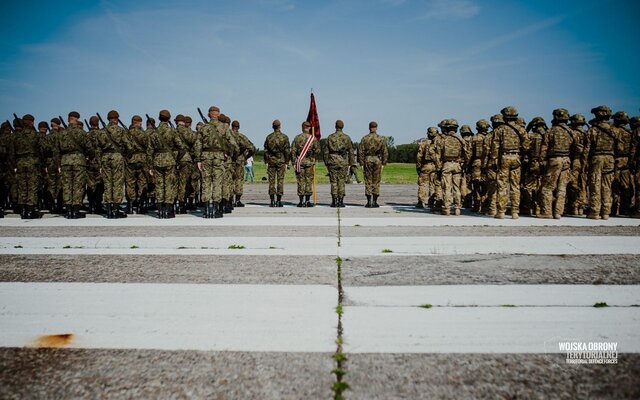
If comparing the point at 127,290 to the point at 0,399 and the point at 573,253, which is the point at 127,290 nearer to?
the point at 0,399

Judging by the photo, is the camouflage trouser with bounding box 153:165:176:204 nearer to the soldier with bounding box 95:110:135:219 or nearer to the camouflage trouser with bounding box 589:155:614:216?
the soldier with bounding box 95:110:135:219

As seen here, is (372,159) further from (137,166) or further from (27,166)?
(27,166)

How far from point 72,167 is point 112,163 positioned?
0.99 m

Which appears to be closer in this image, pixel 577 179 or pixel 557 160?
pixel 557 160

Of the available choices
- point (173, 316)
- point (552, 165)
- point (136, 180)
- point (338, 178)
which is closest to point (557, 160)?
point (552, 165)

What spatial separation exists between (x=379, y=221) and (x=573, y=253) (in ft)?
13.1

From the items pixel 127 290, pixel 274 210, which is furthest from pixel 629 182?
pixel 127 290

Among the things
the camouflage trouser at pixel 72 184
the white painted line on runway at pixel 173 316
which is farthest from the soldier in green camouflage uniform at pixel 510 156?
the camouflage trouser at pixel 72 184

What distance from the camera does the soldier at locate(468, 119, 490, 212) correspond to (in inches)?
416

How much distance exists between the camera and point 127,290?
3988mm

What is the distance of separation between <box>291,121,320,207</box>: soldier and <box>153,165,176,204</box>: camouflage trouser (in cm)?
379

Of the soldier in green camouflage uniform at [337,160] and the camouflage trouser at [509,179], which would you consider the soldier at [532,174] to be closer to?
the camouflage trouser at [509,179]

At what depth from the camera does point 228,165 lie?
1027 centimetres

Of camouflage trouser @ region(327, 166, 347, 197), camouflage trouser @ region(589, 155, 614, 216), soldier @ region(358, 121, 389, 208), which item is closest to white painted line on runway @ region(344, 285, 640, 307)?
camouflage trouser @ region(589, 155, 614, 216)
